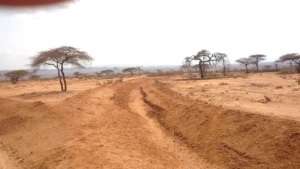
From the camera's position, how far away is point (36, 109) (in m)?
24.7

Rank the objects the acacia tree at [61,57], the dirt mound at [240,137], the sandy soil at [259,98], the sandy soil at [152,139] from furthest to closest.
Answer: the acacia tree at [61,57]
the sandy soil at [259,98]
the sandy soil at [152,139]
the dirt mound at [240,137]

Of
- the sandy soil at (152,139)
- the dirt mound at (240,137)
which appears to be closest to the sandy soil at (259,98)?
the dirt mound at (240,137)

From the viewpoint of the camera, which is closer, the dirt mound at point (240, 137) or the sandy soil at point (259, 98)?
the dirt mound at point (240, 137)

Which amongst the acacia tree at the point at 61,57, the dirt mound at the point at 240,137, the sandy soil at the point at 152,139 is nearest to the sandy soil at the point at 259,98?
the dirt mound at the point at 240,137

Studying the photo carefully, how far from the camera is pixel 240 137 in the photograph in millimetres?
14039

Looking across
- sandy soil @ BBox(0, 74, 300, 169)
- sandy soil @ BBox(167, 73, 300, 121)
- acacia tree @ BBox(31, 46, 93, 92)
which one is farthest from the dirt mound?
acacia tree @ BBox(31, 46, 93, 92)

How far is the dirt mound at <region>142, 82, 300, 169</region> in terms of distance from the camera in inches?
452

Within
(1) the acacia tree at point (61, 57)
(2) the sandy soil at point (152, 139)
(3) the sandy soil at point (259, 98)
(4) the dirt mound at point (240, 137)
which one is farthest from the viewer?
(1) the acacia tree at point (61, 57)

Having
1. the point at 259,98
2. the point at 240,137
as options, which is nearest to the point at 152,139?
the point at 240,137

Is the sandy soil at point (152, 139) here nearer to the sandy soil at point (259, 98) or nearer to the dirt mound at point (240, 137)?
the dirt mound at point (240, 137)

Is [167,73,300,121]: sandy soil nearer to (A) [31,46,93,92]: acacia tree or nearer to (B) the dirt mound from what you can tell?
(B) the dirt mound

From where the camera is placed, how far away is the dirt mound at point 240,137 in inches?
452

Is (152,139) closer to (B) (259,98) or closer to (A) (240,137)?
(A) (240,137)

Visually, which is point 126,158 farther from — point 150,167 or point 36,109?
point 36,109
